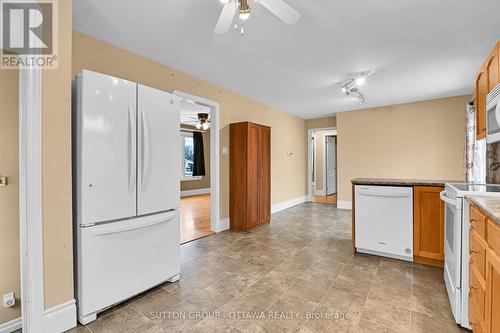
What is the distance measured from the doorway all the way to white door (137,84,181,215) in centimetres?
123

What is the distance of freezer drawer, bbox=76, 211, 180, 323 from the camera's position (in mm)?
1677

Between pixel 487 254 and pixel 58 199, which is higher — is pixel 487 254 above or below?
below

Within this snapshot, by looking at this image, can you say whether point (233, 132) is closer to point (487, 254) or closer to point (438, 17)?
point (438, 17)

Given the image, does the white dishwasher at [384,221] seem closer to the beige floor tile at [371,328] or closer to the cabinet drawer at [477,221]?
the cabinet drawer at [477,221]

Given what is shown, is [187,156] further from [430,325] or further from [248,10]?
[430,325]

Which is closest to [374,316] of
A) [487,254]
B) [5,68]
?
[487,254]

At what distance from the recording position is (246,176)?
3951mm

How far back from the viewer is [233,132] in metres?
4.16

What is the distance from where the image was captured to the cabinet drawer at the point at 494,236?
3.40ft

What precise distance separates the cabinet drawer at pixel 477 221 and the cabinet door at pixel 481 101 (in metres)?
1.33

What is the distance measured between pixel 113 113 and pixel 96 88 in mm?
203

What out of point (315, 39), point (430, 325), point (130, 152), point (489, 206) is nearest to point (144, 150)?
point (130, 152)

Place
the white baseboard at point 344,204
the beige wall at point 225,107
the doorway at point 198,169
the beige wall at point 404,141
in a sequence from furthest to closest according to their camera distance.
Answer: the white baseboard at point 344,204 < the beige wall at point 404,141 < the doorway at point 198,169 < the beige wall at point 225,107

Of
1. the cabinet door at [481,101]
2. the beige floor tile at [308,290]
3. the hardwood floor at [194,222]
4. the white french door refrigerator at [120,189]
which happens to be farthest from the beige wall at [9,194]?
the cabinet door at [481,101]
